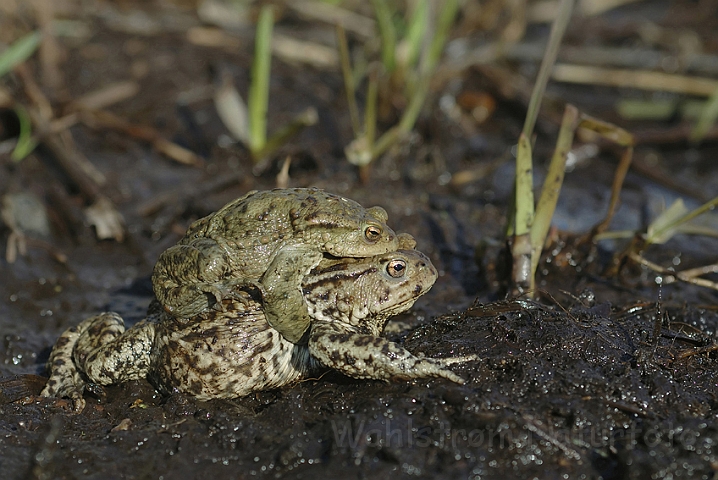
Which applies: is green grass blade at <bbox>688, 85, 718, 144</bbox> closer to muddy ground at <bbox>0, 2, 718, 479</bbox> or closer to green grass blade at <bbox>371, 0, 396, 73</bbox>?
muddy ground at <bbox>0, 2, 718, 479</bbox>

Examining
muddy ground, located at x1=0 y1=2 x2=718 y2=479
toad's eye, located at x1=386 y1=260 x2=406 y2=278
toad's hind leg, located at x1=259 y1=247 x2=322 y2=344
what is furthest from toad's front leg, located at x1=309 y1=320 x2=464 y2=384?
toad's eye, located at x1=386 y1=260 x2=406 y2=278

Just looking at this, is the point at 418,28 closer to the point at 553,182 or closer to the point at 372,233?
the point at 553,182

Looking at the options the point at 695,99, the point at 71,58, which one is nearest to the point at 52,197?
the point at 71,58

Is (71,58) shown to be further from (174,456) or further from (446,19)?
(174,456)

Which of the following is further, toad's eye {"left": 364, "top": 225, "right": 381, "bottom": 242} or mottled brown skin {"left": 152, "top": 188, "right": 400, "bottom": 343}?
toad's eye {"left": 364, "top": 225, "right": 381, "bottom": 242}

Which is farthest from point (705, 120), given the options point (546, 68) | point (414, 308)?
point (414, 308)

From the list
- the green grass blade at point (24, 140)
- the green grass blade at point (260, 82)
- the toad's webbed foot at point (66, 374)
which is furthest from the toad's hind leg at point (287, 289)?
the green grass blade at point (24, 140)
